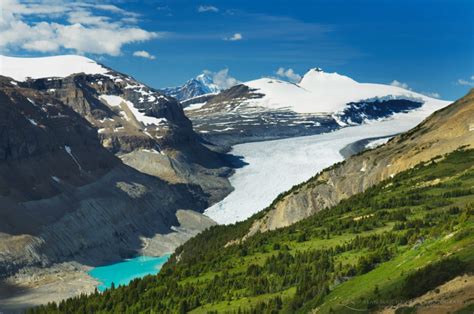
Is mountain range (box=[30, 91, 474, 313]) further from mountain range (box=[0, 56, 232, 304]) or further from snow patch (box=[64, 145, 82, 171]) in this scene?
snow patch (box=[64, 145, 82, 171])

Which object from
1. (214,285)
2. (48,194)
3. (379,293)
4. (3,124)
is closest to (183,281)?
(214,285)

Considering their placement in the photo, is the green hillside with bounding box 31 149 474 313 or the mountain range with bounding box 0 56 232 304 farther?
the mountain range with bounding box 0 56 232 304

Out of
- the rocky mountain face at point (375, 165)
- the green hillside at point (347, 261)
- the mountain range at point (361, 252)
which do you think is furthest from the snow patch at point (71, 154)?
the green hillside at point (347, 261)

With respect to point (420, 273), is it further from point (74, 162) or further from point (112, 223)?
point (74, 162)

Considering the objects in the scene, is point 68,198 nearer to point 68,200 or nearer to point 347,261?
point 68,200

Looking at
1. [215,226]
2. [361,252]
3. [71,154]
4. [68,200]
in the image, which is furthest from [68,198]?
[361,252]

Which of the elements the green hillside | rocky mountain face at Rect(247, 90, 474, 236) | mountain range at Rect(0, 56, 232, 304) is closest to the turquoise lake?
mountain range at Rect(0, 56, 232, 304)
